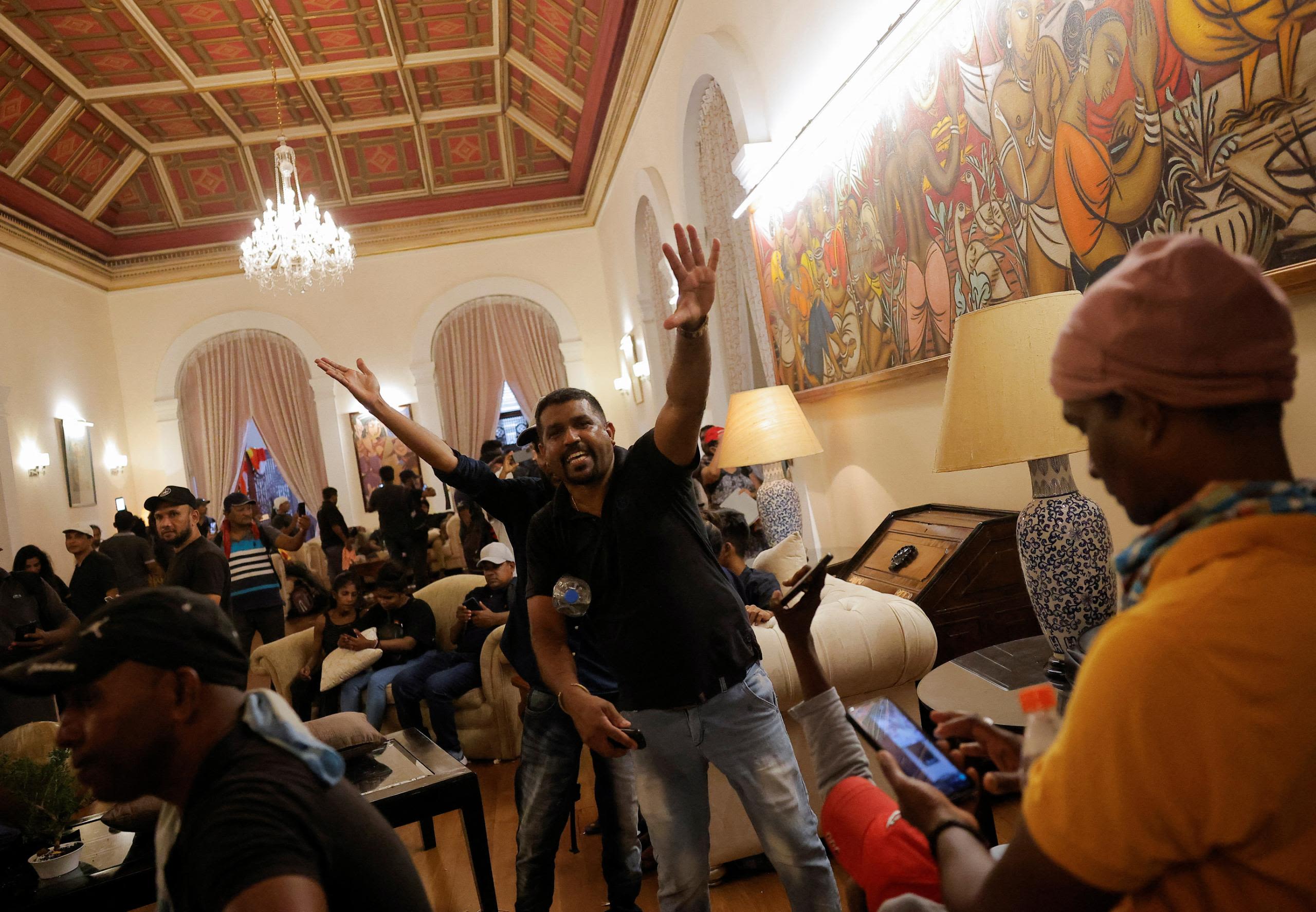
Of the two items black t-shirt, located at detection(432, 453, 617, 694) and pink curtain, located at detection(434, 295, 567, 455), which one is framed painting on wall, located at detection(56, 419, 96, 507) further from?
black t-shirt, located at detection(432, 453, 617, 694)

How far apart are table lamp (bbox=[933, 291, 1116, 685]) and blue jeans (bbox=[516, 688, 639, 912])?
4.60 feet

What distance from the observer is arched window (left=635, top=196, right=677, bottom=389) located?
31.8ft

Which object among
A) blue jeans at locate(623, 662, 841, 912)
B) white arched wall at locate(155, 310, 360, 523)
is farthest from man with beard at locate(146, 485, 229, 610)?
white arched wall at locate(155, 310, 360, 523)

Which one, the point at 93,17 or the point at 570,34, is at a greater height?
the point at 93,17

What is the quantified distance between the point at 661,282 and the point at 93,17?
6.11m

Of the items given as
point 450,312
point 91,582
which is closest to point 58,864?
point 91,582

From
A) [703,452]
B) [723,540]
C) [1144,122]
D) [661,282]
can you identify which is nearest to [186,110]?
[661,282]

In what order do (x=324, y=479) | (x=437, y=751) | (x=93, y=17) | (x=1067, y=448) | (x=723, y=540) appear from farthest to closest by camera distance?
(x=324, y=479), (x=93, y=17), (x=723, y=540), (x=437, y=751), (x=1067, y=448)

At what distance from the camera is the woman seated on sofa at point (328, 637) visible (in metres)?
5.09

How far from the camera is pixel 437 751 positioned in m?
3.21

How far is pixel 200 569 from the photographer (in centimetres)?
475

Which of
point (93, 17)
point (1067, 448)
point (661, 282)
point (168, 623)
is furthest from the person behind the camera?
point (661, 282)

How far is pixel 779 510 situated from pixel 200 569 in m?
3.21

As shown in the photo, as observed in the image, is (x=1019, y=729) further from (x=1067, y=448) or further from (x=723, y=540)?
(x=723, y=540)
